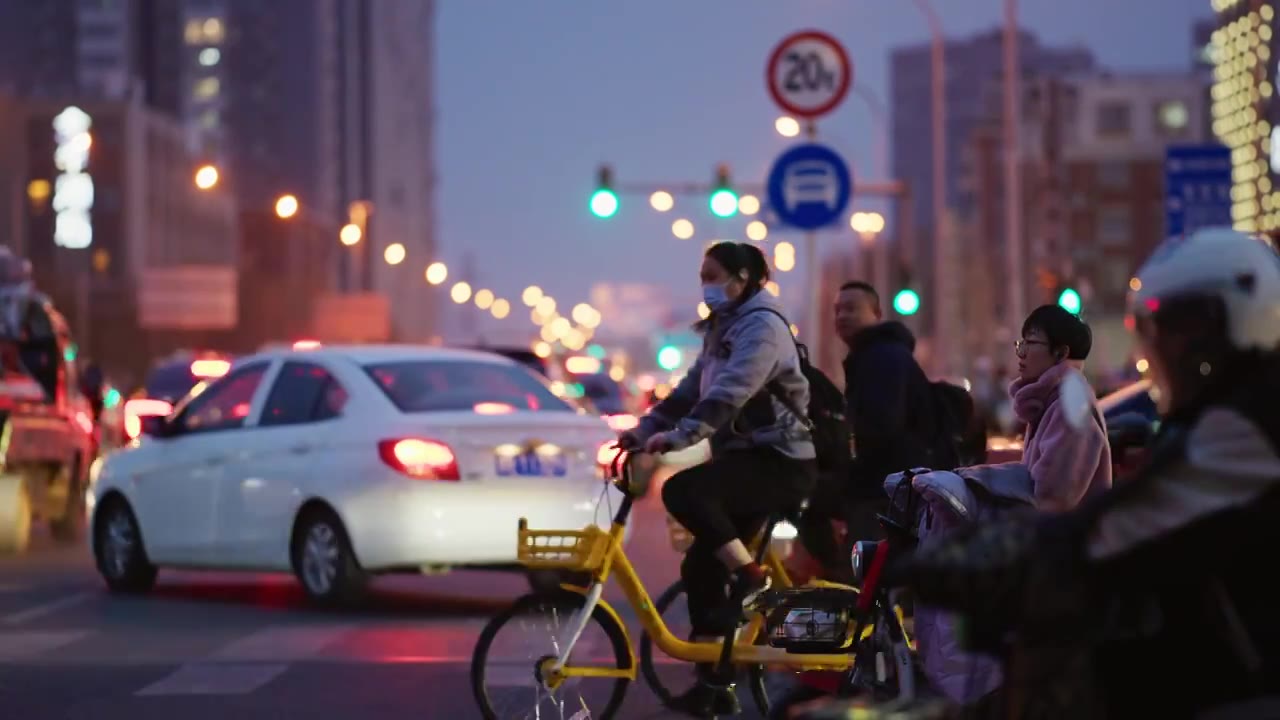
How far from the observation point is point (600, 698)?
29.2ft

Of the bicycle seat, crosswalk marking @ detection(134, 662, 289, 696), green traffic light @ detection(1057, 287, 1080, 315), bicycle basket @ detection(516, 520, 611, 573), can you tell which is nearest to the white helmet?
bicycle basket @ detection(516, 520, 611, 573)

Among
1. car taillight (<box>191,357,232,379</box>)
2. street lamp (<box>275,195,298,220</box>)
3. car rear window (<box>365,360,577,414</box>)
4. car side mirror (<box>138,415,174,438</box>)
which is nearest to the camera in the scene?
car rear window (<box>365,360,577,414</box>)

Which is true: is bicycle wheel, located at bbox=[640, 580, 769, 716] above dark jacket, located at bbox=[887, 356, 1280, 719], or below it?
below

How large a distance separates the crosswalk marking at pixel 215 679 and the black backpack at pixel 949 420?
314 cm

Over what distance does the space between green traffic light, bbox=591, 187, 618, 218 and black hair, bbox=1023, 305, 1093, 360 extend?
29.4 m

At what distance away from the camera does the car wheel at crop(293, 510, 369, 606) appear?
14.1 meters

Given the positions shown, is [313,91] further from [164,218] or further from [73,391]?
[73,391]

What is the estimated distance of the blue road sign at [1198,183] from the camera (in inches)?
855

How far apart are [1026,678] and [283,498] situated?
34.7ft

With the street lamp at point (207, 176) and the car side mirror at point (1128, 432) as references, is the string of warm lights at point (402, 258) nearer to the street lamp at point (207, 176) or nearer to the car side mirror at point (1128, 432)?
the street lamp at point (207, 176)

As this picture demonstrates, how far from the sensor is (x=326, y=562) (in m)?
14.3

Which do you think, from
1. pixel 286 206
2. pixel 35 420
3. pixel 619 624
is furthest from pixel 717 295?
pixel 286 206

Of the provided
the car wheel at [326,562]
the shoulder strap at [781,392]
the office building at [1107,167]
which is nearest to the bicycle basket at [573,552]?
the shoulder strap at [781,392]

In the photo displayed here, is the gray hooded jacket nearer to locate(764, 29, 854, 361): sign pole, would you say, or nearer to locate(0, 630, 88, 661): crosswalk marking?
locate(0, 630, 88, 661): crosswalk marking
